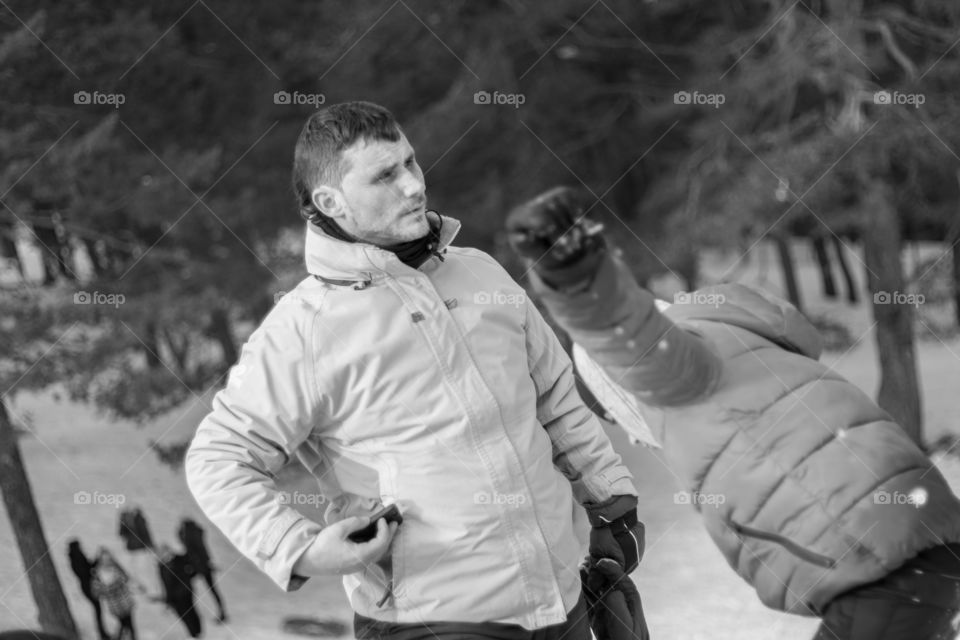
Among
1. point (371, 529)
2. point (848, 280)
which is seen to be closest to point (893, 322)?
point (848, 280)

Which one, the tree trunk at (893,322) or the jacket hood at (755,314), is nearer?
the jacket hood at (755,314)

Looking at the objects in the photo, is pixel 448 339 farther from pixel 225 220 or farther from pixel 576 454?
pixel 225 220

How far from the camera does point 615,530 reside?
2.41 metres

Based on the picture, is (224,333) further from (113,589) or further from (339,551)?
(339,551)

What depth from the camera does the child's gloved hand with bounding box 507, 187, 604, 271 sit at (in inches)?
55.3

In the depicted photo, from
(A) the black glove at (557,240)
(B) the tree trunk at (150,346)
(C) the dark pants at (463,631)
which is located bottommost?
(C) the dark pants at (463,631)

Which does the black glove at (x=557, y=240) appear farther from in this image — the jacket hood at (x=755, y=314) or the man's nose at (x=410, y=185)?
the man's nose at (x=410, y=185)

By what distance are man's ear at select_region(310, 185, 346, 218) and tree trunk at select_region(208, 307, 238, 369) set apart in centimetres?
804

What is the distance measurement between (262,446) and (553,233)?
88 cm

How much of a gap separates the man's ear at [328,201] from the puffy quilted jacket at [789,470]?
30.1 inches

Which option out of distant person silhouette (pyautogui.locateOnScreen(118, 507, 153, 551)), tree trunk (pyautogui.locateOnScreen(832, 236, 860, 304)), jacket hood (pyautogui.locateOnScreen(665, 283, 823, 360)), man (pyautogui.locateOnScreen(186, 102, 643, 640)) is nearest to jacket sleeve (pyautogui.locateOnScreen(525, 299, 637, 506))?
man (pyautogui.locateOnScreen(186, 102, 643, 640))

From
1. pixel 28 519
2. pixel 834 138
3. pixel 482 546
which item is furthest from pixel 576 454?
pixel 834 138

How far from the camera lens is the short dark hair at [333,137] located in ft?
6.90

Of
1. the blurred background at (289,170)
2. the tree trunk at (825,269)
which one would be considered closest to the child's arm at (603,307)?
the blurred background at (289,170)
